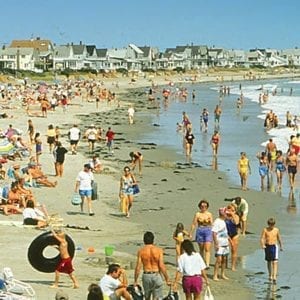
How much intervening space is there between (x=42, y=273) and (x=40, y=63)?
12643cm

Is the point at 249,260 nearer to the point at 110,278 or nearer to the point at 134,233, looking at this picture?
the point at 134,233

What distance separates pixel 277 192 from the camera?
→ 21.6 m

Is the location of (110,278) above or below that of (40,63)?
below

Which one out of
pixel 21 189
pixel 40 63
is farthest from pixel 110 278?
pixel 40 63

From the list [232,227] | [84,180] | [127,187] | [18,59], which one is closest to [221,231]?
[232,227]

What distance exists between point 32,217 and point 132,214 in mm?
3225

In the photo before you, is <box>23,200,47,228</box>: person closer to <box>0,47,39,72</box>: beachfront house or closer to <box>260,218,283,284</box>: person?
<box>260,218,283,284</box>: person

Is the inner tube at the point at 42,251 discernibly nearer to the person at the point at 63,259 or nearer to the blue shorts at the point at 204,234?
the person at the point at 63,259

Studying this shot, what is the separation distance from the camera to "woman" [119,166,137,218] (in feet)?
55.0

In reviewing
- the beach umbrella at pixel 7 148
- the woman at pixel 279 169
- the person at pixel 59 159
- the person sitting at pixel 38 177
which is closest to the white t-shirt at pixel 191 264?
the person sitting at pixel 38 177

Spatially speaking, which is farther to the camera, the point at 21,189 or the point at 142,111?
the point at 142,111

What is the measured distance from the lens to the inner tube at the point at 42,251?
11023 mm

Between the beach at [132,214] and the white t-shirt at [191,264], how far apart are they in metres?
1.68

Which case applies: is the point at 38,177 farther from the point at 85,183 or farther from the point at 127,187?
the point at 127,187
